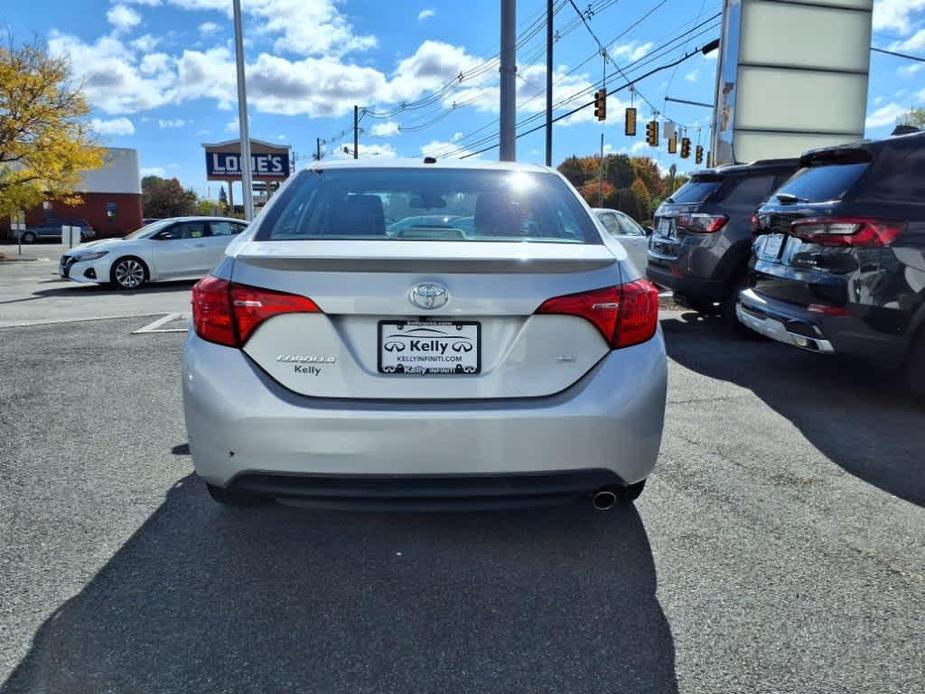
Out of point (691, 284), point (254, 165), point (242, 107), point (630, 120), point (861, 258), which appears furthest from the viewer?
point (254, 165)

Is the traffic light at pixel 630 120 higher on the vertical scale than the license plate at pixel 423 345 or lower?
higher

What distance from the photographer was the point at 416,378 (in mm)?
2449

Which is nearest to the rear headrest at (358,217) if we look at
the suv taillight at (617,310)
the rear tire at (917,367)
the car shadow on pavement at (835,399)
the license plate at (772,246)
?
the suv taillight at (617,310)

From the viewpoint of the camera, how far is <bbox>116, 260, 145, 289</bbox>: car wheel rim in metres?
13.2

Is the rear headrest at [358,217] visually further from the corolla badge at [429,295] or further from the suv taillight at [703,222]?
the suv taillight at [703,222]

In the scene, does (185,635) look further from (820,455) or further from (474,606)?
(820,455)

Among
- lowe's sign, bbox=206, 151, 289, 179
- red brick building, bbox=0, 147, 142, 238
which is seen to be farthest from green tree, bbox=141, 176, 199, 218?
lowe's sign, bbox=206, 151, 289, 179

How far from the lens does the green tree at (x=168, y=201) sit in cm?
7506

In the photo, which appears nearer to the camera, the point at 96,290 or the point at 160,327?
the point at 160,327

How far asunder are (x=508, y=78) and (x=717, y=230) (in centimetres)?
616

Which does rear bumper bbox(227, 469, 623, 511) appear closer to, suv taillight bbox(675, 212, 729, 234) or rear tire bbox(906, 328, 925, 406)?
rear tire bbox(906, 328, 925, 406)

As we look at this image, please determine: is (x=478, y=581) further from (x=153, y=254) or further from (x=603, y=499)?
(x=153, y=254)

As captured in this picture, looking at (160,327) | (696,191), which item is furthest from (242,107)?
(696,191)

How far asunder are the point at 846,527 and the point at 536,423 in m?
1.70
